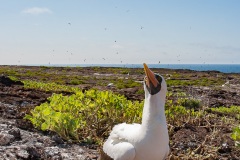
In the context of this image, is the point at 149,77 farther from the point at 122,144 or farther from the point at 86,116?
the point at 86,116

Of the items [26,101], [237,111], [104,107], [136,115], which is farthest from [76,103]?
[237,111]

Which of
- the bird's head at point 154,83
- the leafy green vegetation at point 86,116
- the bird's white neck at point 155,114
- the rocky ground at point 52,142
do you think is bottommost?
the rocky ground at point 52,142

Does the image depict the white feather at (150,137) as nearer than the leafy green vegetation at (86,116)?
Yes

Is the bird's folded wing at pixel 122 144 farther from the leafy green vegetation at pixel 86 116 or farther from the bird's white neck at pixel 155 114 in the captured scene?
the leafy green vegetation at pixel 86 116

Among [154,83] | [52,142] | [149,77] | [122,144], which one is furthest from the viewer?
[52,142]

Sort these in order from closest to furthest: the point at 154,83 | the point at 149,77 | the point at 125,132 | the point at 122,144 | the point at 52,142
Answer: the point at 154,83
the point at 149,77
the point at 122,144
the point at 125,132
the point at 52,142

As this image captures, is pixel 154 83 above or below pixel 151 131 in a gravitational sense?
above

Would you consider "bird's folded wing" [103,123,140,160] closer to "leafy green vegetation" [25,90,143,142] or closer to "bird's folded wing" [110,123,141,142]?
"bird's folded wing" [110,123,141,142]

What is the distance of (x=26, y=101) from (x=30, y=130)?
362 cm

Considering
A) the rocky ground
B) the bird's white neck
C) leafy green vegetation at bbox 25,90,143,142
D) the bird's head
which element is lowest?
the rocky ground

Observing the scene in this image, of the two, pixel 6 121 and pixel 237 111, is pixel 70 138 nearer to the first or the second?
pixel 6 121

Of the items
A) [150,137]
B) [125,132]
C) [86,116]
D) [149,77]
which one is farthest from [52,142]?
[149,77]

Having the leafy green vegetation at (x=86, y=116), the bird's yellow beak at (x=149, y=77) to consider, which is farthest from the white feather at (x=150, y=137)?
the leafy green vegetation at (x=86, y=116)

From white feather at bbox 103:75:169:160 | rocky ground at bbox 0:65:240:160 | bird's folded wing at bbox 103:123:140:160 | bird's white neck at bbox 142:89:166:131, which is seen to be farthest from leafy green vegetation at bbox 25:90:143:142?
bird's white neck at bbox 142:89:166:131
